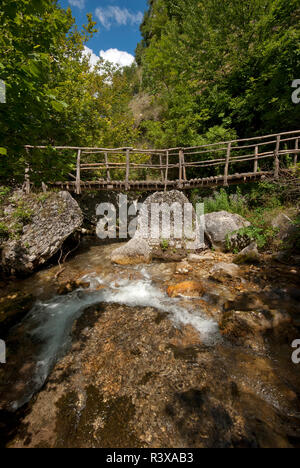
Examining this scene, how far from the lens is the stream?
222 centimetres

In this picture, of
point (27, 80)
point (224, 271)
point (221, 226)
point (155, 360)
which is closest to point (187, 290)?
point (224, 271)

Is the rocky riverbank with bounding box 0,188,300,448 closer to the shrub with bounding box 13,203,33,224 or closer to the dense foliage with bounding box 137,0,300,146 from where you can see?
the shrub with bounding box 13,203,33,224

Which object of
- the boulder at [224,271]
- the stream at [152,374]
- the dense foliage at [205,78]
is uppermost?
the dense foliage at [205,78]

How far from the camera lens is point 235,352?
322 centimetres

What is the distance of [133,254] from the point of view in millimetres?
7469

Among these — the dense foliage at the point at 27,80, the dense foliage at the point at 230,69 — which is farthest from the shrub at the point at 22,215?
the dense foliage at the point at 230,69

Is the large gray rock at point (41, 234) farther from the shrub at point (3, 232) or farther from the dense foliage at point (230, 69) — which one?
the dense foliage at point (230, 69)

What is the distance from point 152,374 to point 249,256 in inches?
191

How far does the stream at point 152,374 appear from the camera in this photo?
7.29 ft

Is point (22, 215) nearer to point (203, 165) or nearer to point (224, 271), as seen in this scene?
point (224, 271)

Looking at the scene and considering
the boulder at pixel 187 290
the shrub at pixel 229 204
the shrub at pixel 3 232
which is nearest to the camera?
the boulder at pixel 187 290

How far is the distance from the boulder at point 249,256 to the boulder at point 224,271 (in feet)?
1.18

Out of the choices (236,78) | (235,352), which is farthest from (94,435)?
(236,78)
